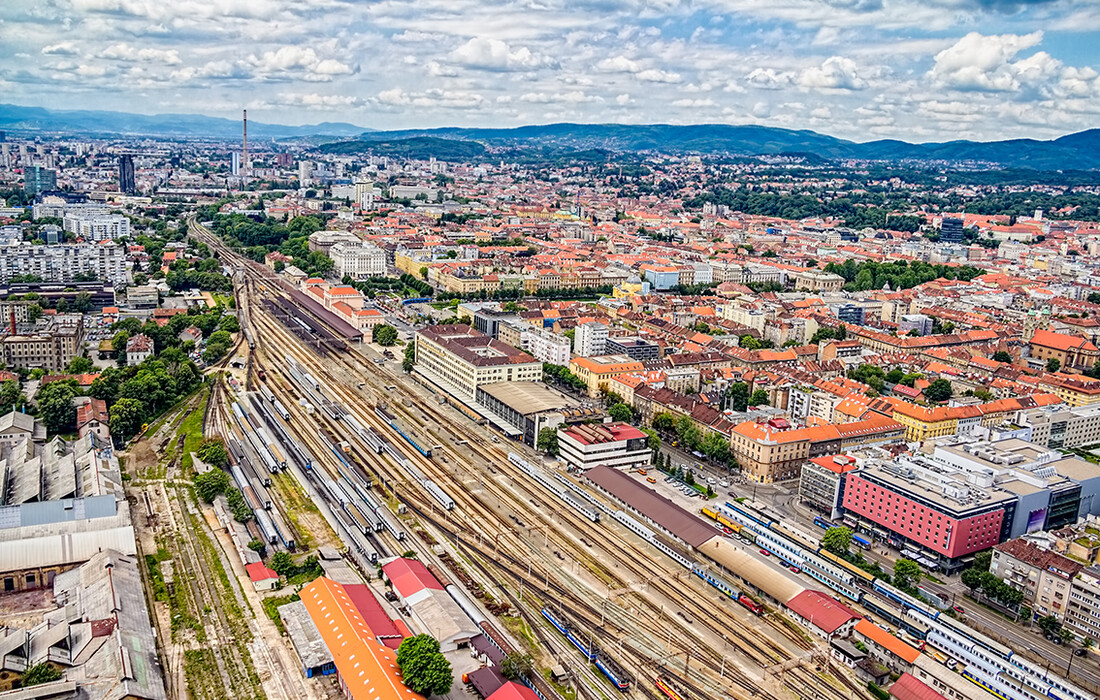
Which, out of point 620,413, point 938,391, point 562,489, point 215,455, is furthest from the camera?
point 938,391

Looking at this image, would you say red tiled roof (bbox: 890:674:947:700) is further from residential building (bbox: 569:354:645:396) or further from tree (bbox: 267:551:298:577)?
residential building (bbox: 569:354:645:396)

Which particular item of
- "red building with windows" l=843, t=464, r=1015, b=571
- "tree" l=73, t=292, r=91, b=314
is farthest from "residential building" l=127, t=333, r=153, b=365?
"red building with windows" l=843, t=464, r=1015, b=571

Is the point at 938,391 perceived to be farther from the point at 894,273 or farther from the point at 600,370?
the point at 894,273

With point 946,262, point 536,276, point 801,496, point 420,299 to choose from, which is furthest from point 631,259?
point 801,496

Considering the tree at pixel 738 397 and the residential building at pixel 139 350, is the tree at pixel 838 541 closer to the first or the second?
the tree at pixel 738 397

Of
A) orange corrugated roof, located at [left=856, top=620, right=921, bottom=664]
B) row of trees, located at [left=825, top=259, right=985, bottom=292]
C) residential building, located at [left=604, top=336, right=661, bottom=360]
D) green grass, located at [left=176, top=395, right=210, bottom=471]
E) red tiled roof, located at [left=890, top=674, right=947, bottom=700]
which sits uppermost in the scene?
row of trees, located at [left=825, top=259, right=985, bottom=292]

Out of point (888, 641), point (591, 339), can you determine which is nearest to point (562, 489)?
point (888, 641)

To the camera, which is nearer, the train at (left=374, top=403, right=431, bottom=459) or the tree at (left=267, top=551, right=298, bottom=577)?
the tree at (left=267, top=551, right=298, bottom=577)
